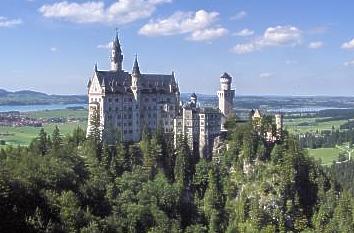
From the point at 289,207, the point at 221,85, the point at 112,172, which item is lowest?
the point at 289,207

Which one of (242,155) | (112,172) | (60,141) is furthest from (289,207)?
(60,141)

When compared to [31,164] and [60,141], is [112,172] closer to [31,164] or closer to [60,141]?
[60,141]

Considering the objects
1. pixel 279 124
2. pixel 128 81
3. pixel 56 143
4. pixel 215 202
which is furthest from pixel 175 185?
pixel 279 124

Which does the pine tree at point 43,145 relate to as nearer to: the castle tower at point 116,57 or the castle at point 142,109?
the castle at point 142,109

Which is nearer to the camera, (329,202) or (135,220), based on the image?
(135,220)

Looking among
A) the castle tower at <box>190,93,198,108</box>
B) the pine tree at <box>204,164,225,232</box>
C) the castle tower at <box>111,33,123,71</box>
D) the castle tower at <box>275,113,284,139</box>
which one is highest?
the castle tower at <box>111,33,123,71</box>

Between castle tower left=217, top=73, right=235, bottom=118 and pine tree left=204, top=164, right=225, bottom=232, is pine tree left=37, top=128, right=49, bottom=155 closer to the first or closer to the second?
pine tree left=204, top=164, right=225, bottom=232

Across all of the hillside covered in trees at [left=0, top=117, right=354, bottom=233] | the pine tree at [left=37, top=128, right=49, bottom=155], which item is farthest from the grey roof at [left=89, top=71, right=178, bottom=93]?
the pine tree at [left=37, top=128, right=49, bottom=155]
